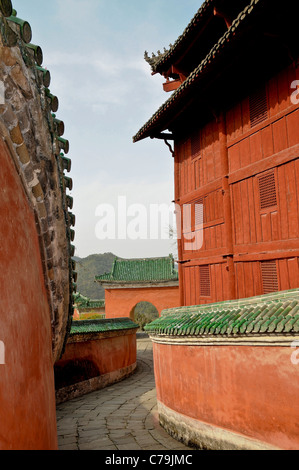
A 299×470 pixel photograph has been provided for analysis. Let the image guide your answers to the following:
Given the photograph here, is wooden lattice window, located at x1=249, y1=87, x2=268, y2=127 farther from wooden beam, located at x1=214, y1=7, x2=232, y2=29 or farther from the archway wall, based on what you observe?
the archway wall

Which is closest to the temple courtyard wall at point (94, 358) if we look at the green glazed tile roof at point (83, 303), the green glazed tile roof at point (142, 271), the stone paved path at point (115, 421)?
the stone paved path at point (115, 421)

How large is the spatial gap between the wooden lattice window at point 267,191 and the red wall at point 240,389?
282cm

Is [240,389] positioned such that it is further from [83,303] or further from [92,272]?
[92,272]

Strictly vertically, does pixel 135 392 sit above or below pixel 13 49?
below

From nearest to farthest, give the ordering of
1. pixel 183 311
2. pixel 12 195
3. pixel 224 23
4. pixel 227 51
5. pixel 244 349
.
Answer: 1. pixel 12 195
2. pixel 244 349
3. pixel 227 51
4. pixel 183 311
5. pixel 224 23

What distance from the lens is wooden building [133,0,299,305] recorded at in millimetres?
6395

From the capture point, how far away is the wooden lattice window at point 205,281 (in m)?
8.39

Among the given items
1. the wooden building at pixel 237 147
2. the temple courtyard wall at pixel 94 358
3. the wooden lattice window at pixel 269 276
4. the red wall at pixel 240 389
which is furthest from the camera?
the temple courtyard wall at pixel 94 358

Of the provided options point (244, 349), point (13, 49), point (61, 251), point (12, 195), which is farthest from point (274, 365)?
point (13, 49)

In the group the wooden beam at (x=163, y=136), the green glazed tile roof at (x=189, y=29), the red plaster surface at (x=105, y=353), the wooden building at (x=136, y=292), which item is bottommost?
the red plaster surface at (x=105, y=353)

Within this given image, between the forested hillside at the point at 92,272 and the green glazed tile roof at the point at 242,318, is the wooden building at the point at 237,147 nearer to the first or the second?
the green glazed tile roof at the point at 242,318

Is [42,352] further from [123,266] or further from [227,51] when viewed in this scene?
[123,266]

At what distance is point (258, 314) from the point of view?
5285mm
